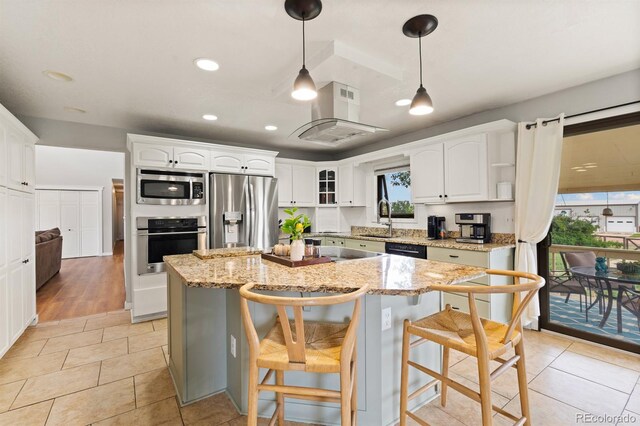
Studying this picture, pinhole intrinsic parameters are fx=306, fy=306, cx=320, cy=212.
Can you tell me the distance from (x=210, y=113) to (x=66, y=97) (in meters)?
1.34

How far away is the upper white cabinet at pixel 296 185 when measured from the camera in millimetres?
5184

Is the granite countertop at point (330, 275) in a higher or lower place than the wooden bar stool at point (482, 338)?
higher

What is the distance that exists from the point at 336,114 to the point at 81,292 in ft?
16.8

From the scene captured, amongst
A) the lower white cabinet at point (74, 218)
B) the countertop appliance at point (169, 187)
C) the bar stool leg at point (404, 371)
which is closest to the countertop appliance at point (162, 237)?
the countertop appliance at point (169, 187)

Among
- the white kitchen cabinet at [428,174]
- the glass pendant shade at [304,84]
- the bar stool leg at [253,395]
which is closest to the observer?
the bar stool leg at [253,395]

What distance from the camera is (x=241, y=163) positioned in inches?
168

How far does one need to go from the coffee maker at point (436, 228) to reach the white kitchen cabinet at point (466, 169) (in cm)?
36

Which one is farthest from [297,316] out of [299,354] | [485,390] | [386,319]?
[485,390]

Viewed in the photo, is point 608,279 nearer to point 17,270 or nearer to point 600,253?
point 600,253

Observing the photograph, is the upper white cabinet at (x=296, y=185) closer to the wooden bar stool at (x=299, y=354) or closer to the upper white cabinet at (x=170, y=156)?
the upper white cabinet at (x=170, y=156)

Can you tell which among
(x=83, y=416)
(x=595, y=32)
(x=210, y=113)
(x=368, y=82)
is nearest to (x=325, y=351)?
(x=83, y=416)

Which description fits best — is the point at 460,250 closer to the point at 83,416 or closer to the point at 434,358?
the point at 434,358

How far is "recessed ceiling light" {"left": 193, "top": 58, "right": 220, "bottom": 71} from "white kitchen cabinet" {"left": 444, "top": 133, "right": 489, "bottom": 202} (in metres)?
2.73
